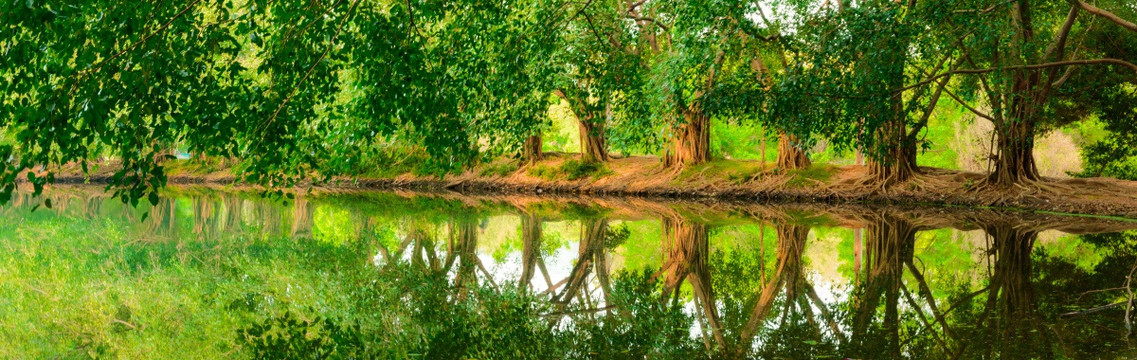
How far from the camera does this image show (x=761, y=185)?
23438 millimetres

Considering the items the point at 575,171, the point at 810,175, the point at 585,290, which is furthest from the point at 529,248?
the point at 575,171

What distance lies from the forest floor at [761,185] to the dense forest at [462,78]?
1.57 ft

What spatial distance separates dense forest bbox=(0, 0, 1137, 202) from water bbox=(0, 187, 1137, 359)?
3.04 feet

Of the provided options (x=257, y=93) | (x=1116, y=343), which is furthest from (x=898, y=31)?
(x=257, y=93)

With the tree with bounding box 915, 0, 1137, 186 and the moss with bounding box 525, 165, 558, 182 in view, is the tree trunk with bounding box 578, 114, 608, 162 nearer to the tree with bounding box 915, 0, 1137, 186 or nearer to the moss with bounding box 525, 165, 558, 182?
the moss with bounding box 525, 165, 558, 182

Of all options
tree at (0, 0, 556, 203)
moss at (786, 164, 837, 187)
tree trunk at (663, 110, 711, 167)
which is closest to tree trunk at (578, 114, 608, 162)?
tree trunk at (663, 110, 711, 167)

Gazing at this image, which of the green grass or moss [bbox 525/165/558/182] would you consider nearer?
the green grass

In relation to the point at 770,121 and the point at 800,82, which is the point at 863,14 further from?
the point at 770,121

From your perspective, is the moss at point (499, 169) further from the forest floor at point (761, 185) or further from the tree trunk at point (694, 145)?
the tree trunk at point (694, 145)

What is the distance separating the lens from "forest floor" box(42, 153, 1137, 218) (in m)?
17.6

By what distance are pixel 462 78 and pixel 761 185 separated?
15093 mm

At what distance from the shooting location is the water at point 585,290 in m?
5.86

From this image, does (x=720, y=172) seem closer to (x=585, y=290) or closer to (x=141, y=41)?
(x=585, y=290)

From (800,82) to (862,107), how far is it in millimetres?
1079
